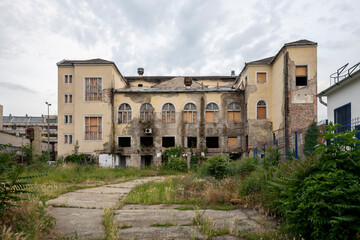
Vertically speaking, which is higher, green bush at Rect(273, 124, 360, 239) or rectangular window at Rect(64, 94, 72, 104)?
rectangular window at Rect(64, 94, 72, 104)

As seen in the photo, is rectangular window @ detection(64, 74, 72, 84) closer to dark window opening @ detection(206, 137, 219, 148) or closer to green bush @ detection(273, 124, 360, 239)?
dark window opening @ detection(206, 137, 219, 148)

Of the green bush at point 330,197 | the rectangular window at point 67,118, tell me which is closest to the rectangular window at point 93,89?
the rectangular window at point 67,118

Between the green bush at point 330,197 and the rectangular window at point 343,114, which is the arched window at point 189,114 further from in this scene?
the green bush at point 330,197

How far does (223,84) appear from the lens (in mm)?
38875

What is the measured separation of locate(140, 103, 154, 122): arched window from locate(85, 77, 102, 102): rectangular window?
4.36m

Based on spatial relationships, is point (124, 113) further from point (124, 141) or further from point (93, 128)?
point (93, 128)

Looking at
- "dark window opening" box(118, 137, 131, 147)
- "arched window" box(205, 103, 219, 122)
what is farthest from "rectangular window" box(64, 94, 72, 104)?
"arched window" box(205, 103, 219, 122)

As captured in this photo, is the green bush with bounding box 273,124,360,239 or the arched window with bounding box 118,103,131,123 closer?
the green bush with bounding box 273,124,360,239

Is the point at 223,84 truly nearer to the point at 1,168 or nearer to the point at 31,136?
the point at 31,136

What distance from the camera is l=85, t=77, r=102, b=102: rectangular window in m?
27.9

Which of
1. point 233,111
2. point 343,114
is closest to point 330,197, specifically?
point 343,114

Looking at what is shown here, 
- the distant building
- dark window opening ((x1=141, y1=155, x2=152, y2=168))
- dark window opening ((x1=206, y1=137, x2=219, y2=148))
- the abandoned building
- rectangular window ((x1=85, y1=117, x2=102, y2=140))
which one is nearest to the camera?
the distant building

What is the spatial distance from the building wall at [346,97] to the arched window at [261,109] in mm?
11921

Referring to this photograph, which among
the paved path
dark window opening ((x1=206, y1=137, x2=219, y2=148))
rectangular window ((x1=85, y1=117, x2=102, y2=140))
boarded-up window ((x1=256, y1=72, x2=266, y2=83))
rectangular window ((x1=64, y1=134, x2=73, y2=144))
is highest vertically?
boarded-up window ((x1=256, y1=72, x2=266, y2=83))
